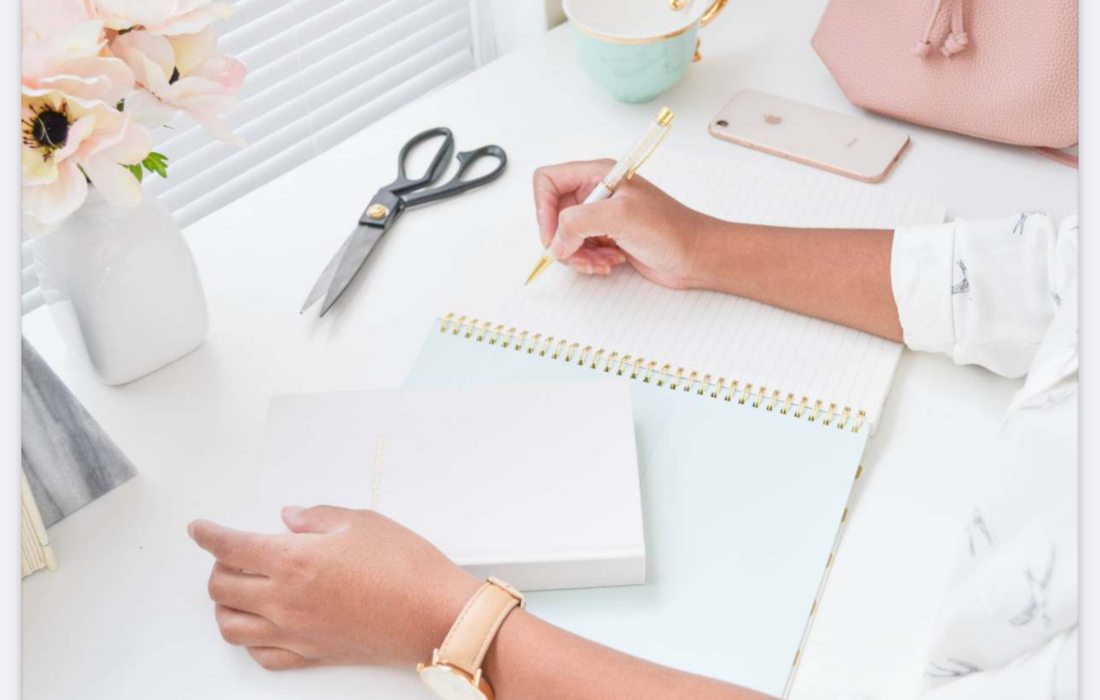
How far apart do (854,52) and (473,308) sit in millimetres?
512

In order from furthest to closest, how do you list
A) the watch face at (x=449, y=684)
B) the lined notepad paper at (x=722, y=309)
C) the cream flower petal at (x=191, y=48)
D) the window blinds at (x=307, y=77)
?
the window blinds at (x=307, y=77) < the lined notepad paper at (x=722, y=309) < the cream flower petal at (x=191, y=48) < the watch face at (x=449, y=684)

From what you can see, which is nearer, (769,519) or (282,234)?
(769,519)

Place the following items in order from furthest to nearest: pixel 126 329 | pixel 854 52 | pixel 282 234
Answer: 1. pixel 854 52
2. pixel 282 234
3. pixel 126 329

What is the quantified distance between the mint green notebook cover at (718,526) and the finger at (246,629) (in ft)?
0.55

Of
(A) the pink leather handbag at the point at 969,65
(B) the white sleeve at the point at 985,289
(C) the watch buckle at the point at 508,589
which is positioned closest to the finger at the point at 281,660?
(C) the watch buckle at the point at 508,589

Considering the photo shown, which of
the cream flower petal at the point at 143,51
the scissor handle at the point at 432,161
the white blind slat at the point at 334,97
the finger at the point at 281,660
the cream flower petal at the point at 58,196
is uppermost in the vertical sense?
the cream flower petal at the point at 143,51

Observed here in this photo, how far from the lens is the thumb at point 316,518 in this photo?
73cm

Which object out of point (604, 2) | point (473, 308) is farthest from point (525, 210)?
point (604, 2)

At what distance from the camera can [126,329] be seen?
2.82 feet

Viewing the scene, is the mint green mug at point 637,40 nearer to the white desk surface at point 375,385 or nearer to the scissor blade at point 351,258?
the white desk surface at point 375,385

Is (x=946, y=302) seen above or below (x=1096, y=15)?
below

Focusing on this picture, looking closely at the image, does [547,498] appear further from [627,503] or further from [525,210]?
[525,210]

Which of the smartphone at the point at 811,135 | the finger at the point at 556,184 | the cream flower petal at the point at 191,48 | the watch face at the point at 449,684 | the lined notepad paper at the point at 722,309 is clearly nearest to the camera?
the watch face at the point at 449,684

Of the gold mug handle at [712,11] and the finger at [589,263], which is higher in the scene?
the gold mug handle at [712,11]
